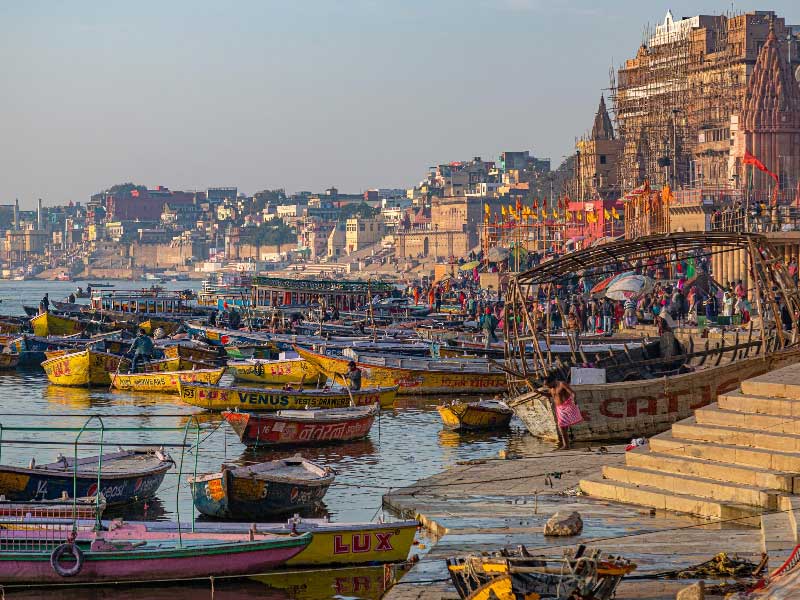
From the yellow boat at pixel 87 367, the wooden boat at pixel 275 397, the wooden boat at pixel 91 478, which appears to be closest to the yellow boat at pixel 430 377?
the wooden boat at pixel 275 397

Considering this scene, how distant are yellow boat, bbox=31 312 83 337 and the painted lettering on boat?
4741 cm

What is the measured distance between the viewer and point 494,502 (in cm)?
1838

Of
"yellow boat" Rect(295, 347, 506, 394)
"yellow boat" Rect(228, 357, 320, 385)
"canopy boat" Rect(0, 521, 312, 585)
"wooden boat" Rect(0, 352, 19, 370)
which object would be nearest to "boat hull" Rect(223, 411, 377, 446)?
"yellow boat" Rect(295, 347, 506, 394)

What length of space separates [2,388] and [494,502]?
95.6 ft

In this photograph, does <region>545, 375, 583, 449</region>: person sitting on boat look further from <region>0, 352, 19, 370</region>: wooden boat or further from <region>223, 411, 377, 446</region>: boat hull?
<region>0, 352, 19, 370</region>: wooden boat

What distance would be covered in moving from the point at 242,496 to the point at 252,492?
159 millimetres

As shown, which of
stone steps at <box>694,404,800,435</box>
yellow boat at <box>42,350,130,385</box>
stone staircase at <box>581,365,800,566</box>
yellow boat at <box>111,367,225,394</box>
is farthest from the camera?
yellow boat at <box>42,350,130,385</box>

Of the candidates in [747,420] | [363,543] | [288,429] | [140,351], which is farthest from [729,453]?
[140,351]

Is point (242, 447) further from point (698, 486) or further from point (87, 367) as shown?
point (87, 367)

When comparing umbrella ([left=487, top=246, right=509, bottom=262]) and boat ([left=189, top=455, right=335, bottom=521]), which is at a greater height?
umbrella ([left=487, top=246, right=509, bottom=262])

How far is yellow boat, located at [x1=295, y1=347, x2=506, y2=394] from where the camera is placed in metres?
38.1

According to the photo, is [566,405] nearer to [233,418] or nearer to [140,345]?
[233,418]

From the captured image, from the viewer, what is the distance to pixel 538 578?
1262 cm

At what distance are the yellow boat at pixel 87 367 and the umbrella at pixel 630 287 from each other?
14.6 m
